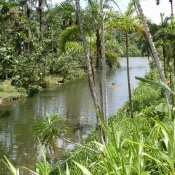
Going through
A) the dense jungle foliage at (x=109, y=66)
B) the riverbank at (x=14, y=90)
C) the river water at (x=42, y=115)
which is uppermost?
the dense jungle foliage at (x=109, y=66)

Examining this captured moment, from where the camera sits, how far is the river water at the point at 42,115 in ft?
38.3

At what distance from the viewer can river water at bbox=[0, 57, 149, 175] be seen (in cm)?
1169

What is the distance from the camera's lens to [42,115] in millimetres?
18109

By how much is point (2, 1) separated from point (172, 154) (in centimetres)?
2431

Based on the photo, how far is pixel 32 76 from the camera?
91.5 feet

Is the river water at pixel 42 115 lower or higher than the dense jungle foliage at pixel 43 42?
lower

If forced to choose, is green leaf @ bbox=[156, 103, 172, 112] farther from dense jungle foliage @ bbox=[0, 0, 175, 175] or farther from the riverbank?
the riverbank

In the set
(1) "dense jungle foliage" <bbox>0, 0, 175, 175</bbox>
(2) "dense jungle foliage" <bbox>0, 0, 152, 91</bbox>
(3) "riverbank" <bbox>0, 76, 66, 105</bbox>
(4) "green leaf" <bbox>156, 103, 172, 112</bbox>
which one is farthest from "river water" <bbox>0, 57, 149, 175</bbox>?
(4) "green leaf" <bbox>156, 103, 172, 112</bbox>

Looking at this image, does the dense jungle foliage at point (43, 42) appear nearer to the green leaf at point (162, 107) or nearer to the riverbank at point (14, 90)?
the riverbank at point (14, 90)

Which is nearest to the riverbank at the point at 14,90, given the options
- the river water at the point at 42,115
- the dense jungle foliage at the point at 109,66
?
the dense jungle foliage at the point at 109,66

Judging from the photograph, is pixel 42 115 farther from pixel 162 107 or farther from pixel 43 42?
pixel 162 107

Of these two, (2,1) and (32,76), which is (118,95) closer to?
(32,76)

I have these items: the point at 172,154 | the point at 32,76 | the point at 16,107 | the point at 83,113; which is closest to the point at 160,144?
the point at 172,154

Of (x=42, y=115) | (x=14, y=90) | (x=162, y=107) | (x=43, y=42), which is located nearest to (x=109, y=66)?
(x=42, y=115)
